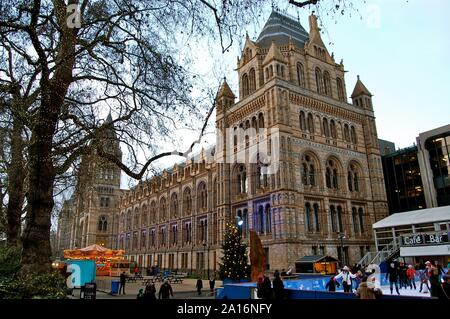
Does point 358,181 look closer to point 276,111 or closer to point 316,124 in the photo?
point 316,124

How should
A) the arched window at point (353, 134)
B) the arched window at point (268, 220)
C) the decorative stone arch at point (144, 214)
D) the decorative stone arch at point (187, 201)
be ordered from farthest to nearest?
the decorative stone arch at point (144, 214)
the decorative stone arch at point (187, 201)
the arched window at point (353, 134)
the arched window at point (268, 220)

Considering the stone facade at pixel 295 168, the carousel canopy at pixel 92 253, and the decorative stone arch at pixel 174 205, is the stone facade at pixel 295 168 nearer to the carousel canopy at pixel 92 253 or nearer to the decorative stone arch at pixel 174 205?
the decorative stone arch at pixel 174 205

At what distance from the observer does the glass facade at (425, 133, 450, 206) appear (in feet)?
121

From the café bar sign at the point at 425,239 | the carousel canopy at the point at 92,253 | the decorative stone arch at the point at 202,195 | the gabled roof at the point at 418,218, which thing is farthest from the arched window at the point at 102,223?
the café bar sign at the point at 425,239

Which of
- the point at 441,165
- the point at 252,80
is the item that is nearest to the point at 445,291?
the point at 252,80

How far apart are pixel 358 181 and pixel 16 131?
111 ft

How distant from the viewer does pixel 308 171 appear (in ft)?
109

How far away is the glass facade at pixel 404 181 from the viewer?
40531 mm

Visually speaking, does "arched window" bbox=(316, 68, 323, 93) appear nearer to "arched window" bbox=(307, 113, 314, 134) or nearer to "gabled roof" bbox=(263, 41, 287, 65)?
"arched window" bbox=(307, 113, 314, 134)

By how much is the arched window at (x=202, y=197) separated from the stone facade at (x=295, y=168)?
0.14 metres

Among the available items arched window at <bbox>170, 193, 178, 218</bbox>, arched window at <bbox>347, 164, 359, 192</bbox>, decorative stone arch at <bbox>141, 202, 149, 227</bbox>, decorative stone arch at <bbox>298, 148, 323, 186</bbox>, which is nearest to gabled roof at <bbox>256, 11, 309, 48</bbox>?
decorative stone arch at <bbox>298, 148, 323, 186</bbox>

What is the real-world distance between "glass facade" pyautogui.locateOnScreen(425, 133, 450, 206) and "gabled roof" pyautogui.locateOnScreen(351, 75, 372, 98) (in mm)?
9297

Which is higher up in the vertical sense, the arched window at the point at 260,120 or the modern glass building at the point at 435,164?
the arched window at the point at 260,120
